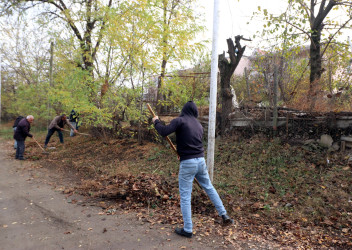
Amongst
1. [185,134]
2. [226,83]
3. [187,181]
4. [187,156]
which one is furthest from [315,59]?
[187,181]

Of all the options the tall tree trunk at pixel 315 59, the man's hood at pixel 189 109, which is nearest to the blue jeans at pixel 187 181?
the man's hood at pixel 189 109

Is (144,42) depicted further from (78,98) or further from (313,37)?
(313,37)

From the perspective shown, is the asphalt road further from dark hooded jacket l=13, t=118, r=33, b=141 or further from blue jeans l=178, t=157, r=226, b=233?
dark hooded jacket l=13, t=118, r=33, b=141

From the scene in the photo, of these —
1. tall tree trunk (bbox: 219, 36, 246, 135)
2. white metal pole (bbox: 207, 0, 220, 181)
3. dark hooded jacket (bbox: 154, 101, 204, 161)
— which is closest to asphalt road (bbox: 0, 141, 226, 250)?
dark hooded jacket (bbox: 154, 101, 204, 161)

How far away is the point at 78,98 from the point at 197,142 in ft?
21.9

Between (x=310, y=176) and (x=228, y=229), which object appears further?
(x=310, y=176)

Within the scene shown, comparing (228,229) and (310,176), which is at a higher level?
(310,176)

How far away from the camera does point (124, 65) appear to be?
8.63m

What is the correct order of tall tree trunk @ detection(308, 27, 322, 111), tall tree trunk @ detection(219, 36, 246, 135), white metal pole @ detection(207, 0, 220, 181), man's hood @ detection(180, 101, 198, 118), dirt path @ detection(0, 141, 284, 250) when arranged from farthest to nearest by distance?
tall tree trunk @ detection(308, 27, 322, 111) → tall tree trunk @ detection(219, 36, 246, 135) → white metal pole @ detection(207, 0, 220, 181) → man's hood @ detection(180, 101, 198, 118) → dirt path @ detection(0, 141, 284, 250)

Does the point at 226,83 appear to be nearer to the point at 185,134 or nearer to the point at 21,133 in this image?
the point at 185,134

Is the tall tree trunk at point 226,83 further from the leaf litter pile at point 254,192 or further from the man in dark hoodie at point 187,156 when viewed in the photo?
the man in dark hoodie at point 187,156

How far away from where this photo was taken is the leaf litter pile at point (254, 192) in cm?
383

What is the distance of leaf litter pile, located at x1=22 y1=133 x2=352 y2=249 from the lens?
383 centimetres

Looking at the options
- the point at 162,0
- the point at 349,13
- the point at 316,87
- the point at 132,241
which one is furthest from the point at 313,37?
the point at 132,241
